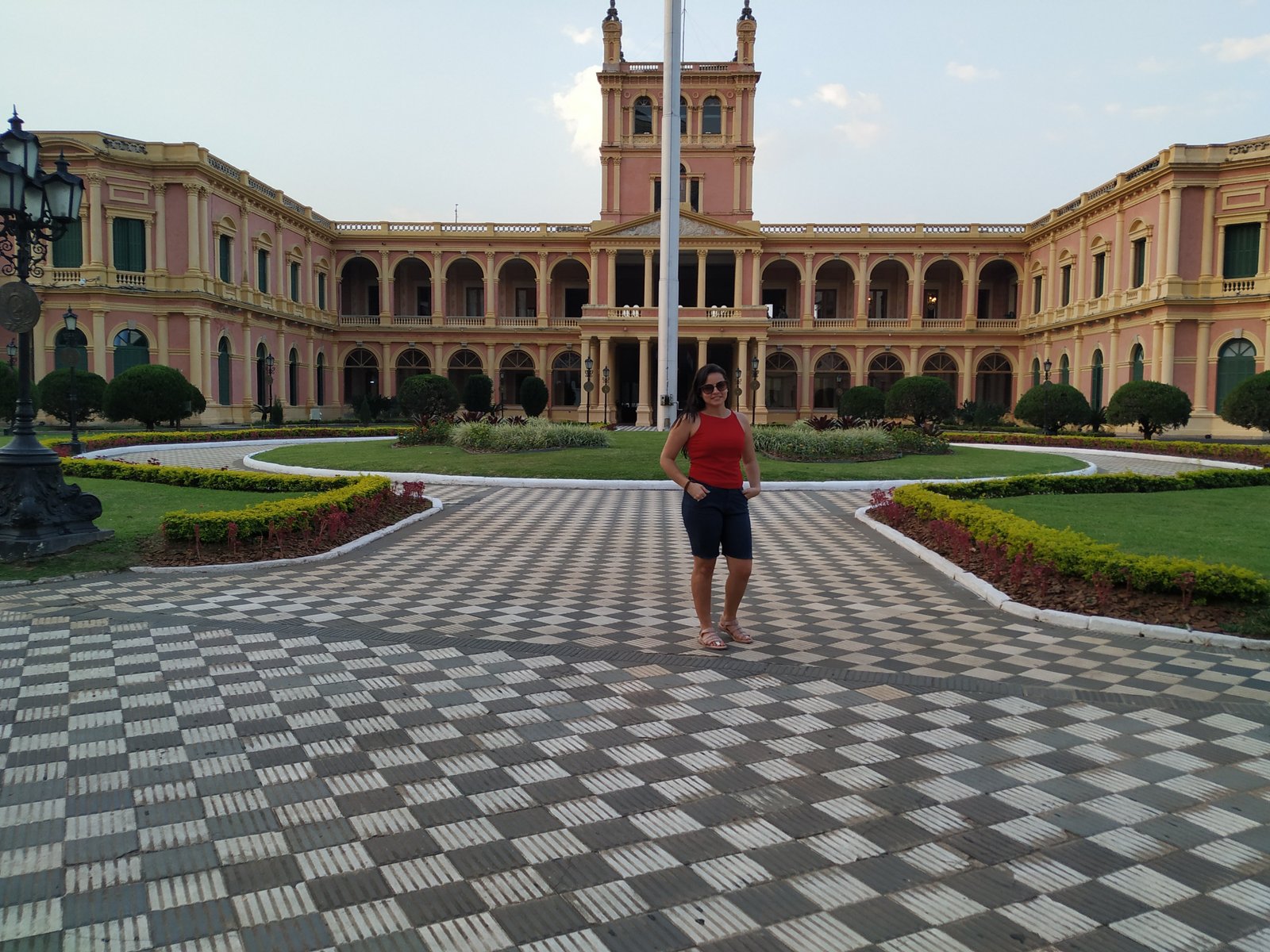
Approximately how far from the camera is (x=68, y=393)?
24953mm

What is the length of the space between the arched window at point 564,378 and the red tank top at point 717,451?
42.3m

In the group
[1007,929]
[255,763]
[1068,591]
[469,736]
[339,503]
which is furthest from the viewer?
[339,503]

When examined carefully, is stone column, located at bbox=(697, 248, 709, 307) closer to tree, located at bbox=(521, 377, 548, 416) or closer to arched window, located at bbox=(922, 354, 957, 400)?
tree, located at bbox=(521, 377, 548, 416)

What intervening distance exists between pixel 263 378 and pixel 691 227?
2127 cm

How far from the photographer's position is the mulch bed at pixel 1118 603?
6.32 meters

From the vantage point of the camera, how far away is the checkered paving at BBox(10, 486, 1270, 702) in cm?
553

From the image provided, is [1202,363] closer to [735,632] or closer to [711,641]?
[735,632]

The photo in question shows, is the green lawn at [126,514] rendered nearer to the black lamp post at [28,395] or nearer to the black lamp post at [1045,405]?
the black lamp post at [28,395]

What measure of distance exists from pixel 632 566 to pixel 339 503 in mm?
3785

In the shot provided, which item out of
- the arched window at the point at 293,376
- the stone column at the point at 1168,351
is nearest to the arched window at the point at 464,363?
the arched window at the point at 293,376

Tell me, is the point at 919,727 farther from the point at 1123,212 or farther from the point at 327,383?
the point at 327,383

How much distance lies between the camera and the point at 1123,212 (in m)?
34.2

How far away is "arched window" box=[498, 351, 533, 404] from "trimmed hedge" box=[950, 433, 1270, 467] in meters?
26.5

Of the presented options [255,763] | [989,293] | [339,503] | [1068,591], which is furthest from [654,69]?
[255,763]
